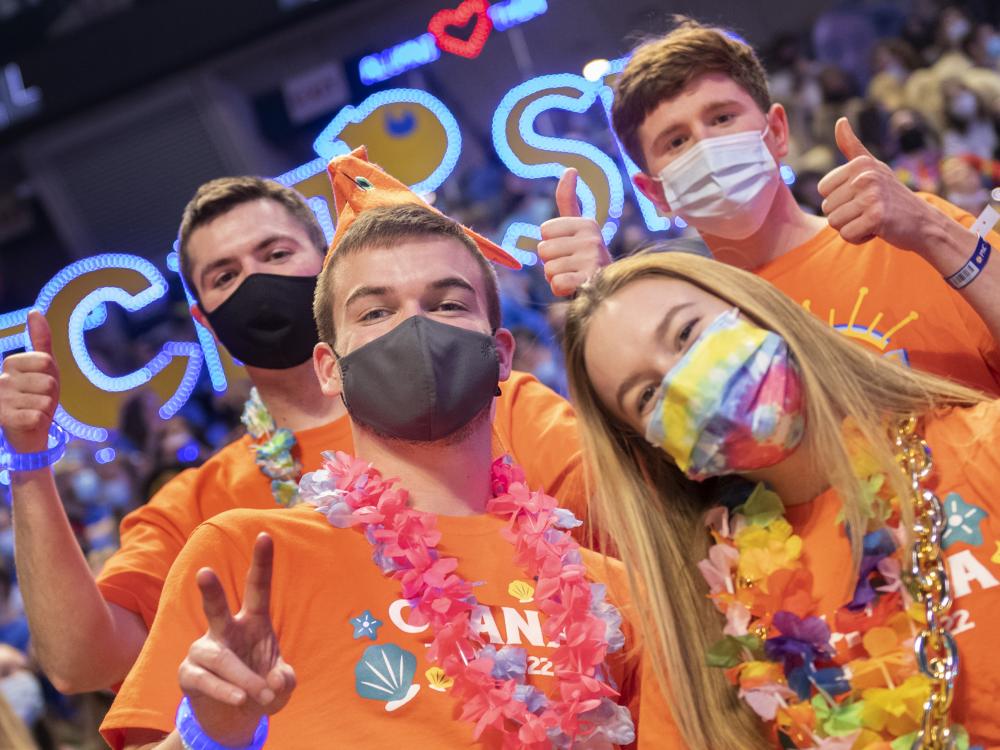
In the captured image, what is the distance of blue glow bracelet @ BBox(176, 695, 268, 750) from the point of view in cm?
164

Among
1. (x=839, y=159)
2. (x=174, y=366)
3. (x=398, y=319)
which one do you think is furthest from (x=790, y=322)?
(x=839, y=159)

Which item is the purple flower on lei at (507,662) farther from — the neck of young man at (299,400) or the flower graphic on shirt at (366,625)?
the neck of young man at (299,400)

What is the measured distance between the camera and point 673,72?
2764 mm

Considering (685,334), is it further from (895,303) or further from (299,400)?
(299,400)

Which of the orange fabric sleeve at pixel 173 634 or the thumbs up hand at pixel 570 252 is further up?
the thumbs up hand at pixel 570 252

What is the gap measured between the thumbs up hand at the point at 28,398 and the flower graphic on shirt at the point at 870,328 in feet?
5.01

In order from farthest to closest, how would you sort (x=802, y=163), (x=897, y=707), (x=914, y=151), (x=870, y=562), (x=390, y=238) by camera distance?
(x=802, y=163) < (x=914, y=151) < (x=390, y=238) < (x=870, y=562) < (x=897, y=707)

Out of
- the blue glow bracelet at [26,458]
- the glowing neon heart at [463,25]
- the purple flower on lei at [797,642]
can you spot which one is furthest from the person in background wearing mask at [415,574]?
the glowing neon heart at [463,25]

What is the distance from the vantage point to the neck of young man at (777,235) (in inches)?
108

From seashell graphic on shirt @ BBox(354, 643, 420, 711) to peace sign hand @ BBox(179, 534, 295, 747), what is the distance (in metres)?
0.30

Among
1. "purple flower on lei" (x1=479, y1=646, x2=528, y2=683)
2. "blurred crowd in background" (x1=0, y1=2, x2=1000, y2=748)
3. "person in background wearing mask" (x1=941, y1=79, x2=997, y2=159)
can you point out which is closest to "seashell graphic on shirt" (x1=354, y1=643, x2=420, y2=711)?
"purple flower on lei" (x1=479, y1=646, x2=528, y2=683)

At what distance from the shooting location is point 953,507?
6.16ft

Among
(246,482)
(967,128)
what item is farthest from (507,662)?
(967,128)

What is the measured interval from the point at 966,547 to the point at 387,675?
3.07ft
